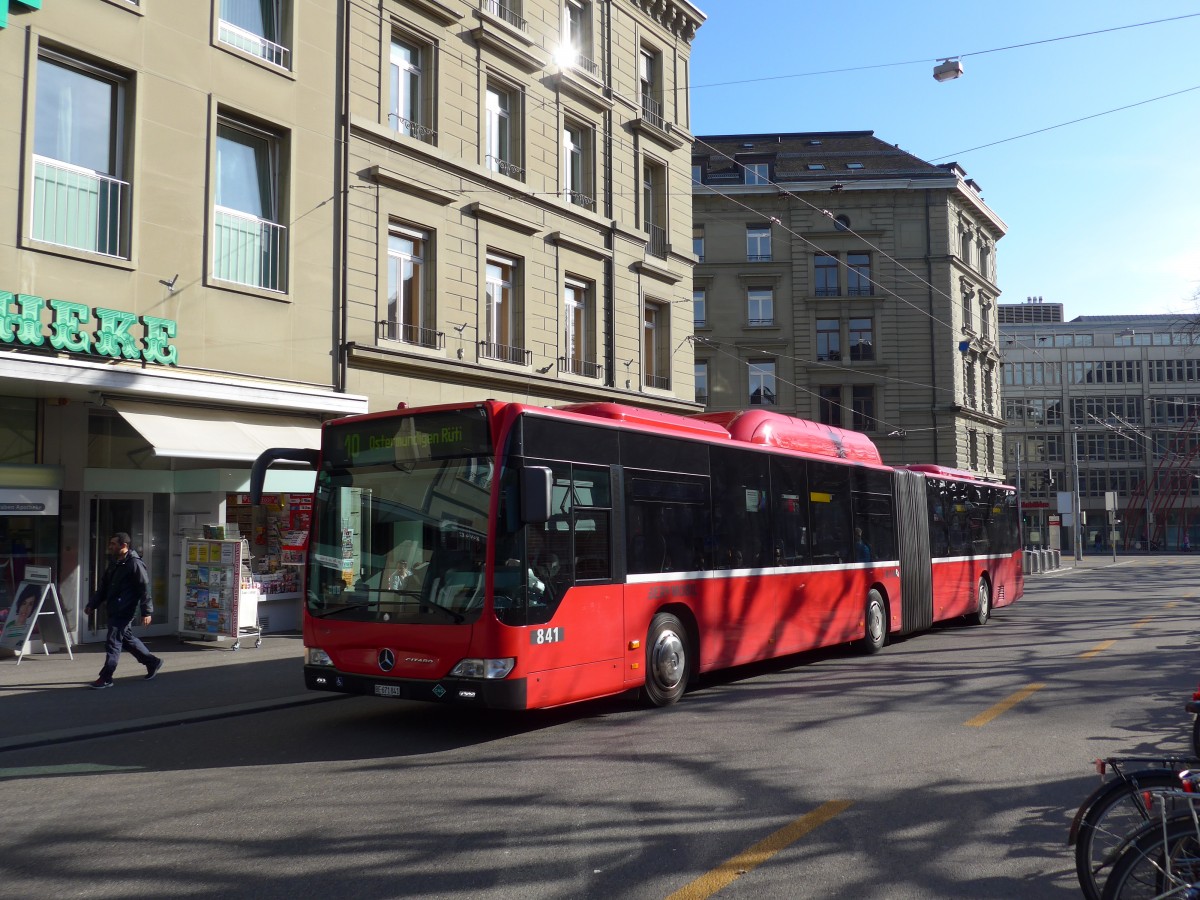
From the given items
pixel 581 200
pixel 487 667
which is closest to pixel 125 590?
pixel 487 667

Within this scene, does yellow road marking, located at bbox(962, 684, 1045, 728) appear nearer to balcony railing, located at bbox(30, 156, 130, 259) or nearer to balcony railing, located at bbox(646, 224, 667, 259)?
balcony railing, located at bbox(30, 156, 130, 259)

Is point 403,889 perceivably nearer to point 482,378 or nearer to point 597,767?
point 597,767

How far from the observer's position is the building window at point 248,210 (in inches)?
680

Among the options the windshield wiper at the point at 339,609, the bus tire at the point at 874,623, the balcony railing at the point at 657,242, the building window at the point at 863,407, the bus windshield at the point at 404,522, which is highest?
the balcony railing at the point at 657,242

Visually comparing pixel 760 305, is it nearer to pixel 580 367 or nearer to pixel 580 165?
pixel 580 165

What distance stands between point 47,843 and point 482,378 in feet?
53.5

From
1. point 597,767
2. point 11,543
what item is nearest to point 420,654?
point 597,767

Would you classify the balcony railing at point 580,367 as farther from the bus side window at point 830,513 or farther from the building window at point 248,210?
the bus side window at point 830,513

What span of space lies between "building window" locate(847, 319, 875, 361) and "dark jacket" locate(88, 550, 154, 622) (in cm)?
4327

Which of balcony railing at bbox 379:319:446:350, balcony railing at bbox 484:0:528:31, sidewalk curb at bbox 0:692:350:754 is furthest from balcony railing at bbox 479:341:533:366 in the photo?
sidewalk curb at bbox 0:692:350:754

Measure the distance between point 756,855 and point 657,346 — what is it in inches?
939

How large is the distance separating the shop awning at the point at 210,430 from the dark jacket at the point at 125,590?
2.91m

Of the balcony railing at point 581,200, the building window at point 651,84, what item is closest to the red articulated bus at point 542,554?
the balcony railing at point 581,200

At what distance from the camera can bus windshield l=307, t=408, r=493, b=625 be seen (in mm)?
8734
